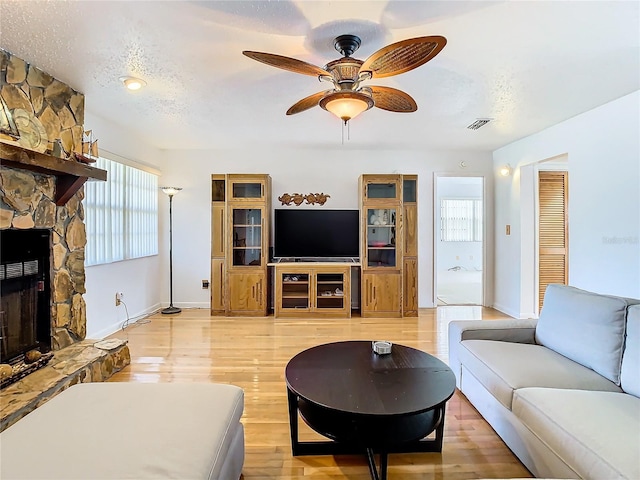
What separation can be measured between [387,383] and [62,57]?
2.98m

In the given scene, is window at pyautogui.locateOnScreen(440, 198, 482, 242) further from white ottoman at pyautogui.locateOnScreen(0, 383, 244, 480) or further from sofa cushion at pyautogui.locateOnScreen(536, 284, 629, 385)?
white ottoman at pyautogui.locateOnScreen(0, 383, 244, 480)

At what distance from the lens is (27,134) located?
98.2 inches

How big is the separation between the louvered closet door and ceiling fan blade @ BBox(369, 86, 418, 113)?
10.9ft

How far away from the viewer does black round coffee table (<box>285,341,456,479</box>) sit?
1526 mm

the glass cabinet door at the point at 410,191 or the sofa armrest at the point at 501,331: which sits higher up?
the glass cabinet door at the point at 410,191

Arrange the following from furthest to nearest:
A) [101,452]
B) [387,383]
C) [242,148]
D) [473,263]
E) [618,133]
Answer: [473,263]
[242,148]
[618,133]
[387,383]
[101,452]

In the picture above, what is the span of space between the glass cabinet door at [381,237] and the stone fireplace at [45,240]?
3.26 meters

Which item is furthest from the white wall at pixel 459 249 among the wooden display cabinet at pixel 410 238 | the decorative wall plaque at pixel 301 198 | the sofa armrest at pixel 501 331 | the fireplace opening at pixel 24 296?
the fireplace opening at pixel 24 296

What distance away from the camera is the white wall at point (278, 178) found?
5262mm

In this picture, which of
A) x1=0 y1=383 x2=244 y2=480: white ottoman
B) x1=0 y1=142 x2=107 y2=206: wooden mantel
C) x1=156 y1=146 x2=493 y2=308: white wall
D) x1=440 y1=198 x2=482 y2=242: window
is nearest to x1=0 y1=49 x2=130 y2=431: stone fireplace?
x1=0 y1=142 x2=107 y2=206: wooden mantel

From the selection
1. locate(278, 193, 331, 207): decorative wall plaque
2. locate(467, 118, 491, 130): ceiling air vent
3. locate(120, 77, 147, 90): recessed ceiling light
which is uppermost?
locate(467, 118, 491, 130): ceiling air vent

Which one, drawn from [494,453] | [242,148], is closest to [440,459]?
[494,453]

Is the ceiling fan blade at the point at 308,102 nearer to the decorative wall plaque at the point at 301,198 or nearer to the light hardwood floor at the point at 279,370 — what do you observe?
the light hardwood floor at the point at 279,370

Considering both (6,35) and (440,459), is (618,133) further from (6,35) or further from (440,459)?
(6,35)
